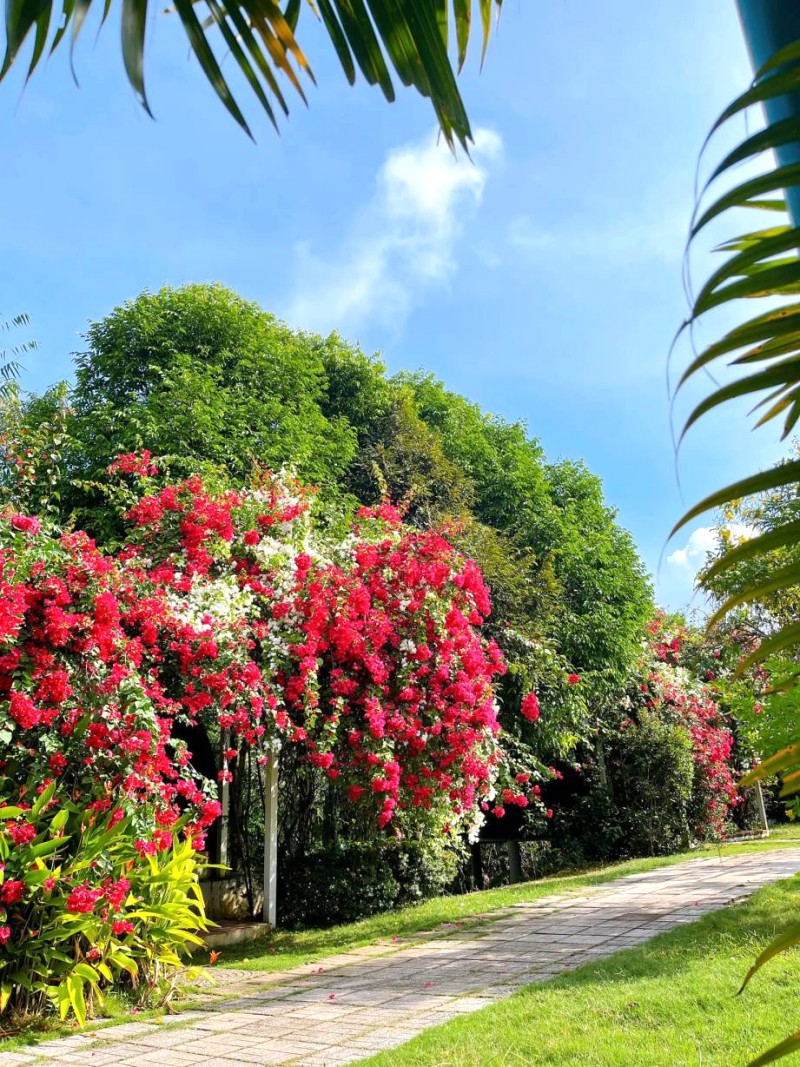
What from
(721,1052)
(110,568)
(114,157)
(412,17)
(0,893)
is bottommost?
(721,1052)

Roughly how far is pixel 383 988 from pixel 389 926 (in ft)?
9.15

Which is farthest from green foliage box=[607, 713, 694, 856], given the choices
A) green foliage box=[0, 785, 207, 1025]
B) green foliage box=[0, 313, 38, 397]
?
green foliage box=[0, 313, 38, 397]

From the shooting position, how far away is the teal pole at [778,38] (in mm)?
908

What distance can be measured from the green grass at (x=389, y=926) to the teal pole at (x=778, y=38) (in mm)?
7319

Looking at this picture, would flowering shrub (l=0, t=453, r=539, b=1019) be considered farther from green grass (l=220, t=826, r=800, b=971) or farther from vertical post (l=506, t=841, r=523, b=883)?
vertical post (l=506, t=841, r=523, b=883)

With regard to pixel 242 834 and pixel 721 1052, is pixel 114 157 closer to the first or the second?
pixel 721 1052

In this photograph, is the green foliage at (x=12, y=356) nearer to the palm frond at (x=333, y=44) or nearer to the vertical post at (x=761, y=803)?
the palm frond at (x=333, y=44)

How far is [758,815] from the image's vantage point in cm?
1806

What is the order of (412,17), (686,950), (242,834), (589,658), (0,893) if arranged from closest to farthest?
(412,17)
(0,893)
(686,950)
(242,834)
(589,658)

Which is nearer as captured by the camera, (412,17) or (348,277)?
(412,17)

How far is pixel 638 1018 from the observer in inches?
171

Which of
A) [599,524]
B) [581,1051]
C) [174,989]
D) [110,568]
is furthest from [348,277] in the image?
[599,524]

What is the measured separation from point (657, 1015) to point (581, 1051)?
27.3 inches

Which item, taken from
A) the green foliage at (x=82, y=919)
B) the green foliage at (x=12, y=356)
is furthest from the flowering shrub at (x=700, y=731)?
the green foliage at (x=12, y=356)
